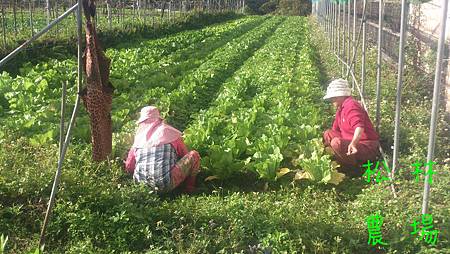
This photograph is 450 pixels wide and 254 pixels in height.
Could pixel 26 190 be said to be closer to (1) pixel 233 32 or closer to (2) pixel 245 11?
(1) pixel 233 32

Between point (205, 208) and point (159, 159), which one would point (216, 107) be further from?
point (205, 208)

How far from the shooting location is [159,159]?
503 centimetres

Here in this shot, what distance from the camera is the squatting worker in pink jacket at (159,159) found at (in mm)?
4965

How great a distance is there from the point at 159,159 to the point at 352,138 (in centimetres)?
235

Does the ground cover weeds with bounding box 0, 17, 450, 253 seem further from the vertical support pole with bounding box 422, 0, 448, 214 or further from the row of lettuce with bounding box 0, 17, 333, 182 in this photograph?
the vertical support pole with bounding box 422, 0, 448, 214

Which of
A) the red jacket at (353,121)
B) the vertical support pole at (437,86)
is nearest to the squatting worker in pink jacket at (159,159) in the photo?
the red jacket at (353,121)

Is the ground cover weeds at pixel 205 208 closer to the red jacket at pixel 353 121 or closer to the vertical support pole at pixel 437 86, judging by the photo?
the vertical support pole at pixel 437 86

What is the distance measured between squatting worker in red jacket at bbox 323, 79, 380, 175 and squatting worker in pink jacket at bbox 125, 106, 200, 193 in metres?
1.78

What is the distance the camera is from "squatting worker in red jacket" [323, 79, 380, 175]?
562 cm

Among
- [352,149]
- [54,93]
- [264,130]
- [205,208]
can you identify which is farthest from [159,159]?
[54,93]

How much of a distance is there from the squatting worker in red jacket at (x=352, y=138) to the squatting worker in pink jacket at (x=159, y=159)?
1.78 m

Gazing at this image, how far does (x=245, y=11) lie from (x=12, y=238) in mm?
54219

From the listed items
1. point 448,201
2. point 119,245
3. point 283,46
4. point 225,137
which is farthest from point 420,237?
point 283,46

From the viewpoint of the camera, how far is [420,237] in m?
3.75
